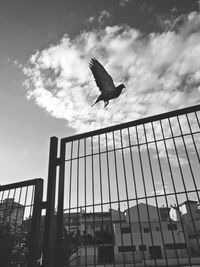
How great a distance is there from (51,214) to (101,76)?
339 cm

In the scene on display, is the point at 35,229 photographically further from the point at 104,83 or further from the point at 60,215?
the point at 104,83

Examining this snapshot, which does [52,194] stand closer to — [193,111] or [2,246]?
[2,246]

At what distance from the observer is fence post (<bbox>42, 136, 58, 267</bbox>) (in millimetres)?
4176

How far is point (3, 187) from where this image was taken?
224 inches

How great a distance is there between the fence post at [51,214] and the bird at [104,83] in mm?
1639

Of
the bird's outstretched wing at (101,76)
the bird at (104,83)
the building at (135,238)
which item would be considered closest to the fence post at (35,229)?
the bird at (104,83)

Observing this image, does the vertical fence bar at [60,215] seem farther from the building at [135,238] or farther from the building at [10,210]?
the building at [135,238]

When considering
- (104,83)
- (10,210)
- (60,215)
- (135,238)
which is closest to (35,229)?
(60,215)

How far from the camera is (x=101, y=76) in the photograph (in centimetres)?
528

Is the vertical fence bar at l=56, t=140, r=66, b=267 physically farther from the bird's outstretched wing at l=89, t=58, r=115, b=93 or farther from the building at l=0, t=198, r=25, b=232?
the bird's outstretched wing at l=89, t=58, r=115, b=93

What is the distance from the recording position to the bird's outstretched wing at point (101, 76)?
17.2 feet

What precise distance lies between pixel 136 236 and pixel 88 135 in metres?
28.5

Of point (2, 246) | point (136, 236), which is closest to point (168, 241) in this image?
point (136, 236)

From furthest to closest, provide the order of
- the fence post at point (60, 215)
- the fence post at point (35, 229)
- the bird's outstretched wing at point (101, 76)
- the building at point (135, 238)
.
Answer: the building at point (135, 238), the bird's outstretched wing at point (101, 76), the fence post at point (35, 229), the fence post at point (60, 215)
